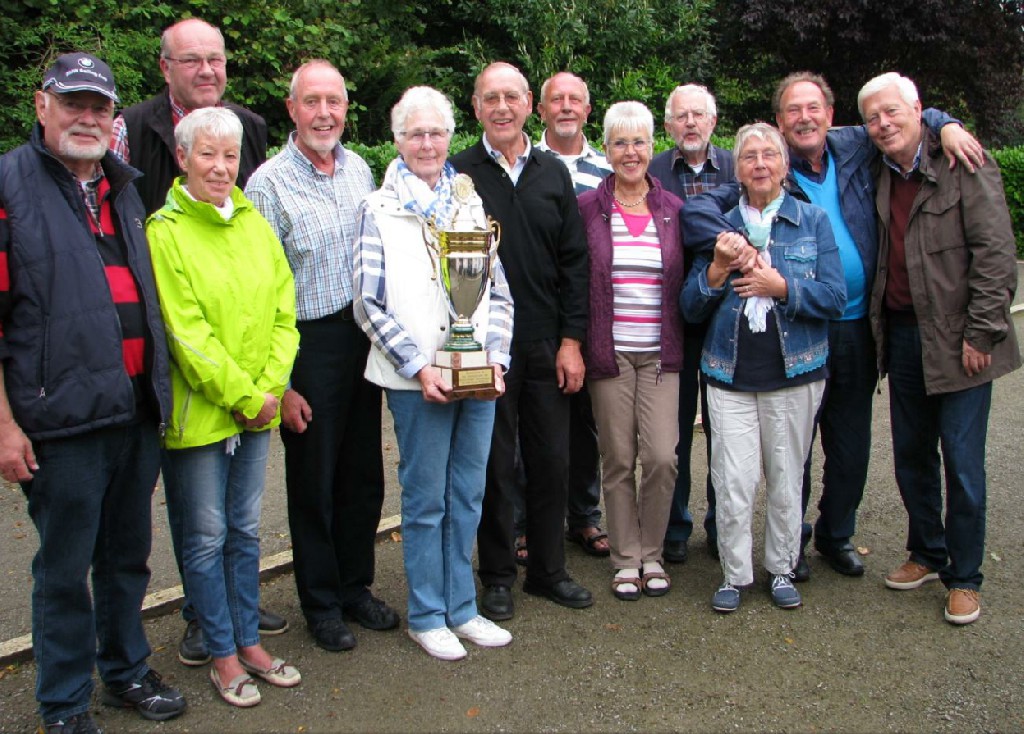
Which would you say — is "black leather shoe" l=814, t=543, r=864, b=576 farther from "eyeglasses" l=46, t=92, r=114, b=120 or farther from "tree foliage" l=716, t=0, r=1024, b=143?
"tree foliage" l=716, t=0, r=1024, b=143

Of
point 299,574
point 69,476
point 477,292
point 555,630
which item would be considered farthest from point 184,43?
point 555,630

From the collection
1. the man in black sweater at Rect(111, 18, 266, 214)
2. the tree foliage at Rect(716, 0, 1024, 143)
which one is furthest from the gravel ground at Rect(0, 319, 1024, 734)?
the tree foliage at Rect(716, 0, 1024, 143)

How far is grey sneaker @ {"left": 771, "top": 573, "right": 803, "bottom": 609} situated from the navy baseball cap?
3479 millimetres

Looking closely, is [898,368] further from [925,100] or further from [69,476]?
[925,100]

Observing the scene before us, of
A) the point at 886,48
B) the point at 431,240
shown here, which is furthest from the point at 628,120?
the point at 886,48

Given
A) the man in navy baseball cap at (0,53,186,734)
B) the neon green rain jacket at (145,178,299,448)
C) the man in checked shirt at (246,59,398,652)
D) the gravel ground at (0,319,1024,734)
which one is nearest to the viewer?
the man in navy baseball cap at (0,53,186,734)

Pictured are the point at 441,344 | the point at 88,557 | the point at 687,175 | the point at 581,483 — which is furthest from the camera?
A: the point at 581,483

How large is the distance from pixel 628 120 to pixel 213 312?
81.2 inches

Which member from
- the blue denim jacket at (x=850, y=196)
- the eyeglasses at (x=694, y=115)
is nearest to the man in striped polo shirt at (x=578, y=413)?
the eyeglasses at (x=694, y=115)

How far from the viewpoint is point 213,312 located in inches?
136

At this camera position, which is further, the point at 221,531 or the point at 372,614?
Answer: the point at 372,614

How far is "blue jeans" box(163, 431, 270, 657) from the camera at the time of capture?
3.54 meters

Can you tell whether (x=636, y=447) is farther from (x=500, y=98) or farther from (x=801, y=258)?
(x=500, y=98)

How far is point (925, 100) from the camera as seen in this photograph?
21531 mm
